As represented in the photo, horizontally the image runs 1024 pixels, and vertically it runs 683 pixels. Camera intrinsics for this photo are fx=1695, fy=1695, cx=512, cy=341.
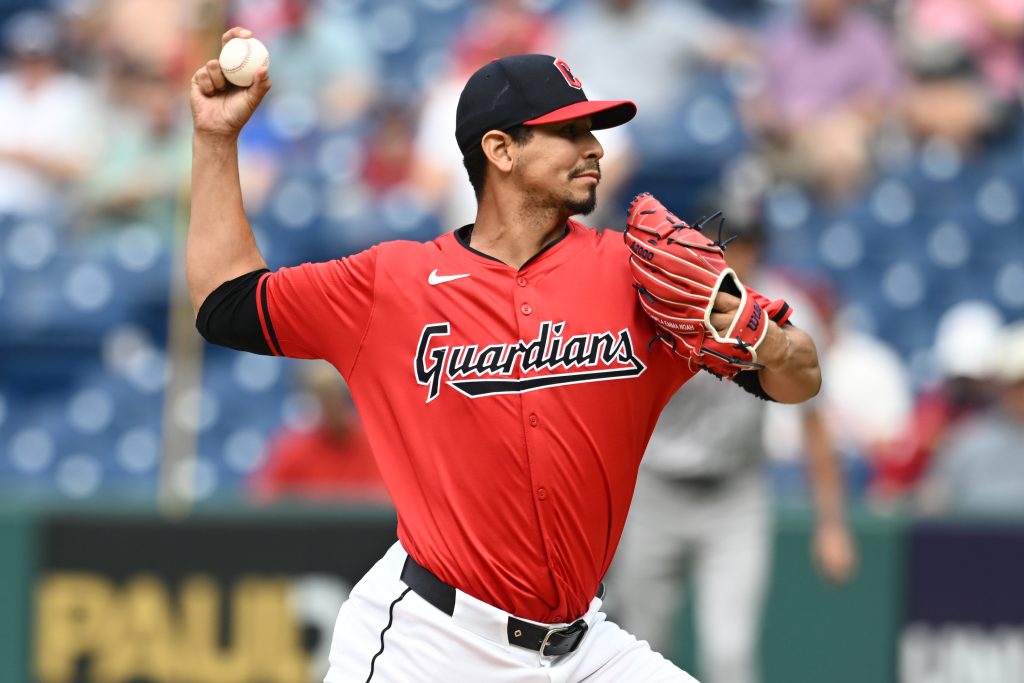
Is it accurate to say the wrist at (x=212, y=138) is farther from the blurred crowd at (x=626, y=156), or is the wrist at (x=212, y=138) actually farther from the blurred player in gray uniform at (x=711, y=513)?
the blurred crowd at (x=626, y=156)

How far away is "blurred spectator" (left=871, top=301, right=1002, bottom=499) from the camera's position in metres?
8.68

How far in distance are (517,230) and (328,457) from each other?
4.41 metres

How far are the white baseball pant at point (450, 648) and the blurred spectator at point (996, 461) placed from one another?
4255 mm

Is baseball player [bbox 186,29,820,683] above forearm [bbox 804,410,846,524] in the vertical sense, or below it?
above

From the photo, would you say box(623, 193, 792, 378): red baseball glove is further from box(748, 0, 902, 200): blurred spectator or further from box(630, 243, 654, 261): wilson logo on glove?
box(748, 0, 902, 200): blurred spectator

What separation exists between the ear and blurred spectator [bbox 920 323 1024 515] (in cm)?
447

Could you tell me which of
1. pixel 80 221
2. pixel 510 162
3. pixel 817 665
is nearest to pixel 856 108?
pixel 817 665

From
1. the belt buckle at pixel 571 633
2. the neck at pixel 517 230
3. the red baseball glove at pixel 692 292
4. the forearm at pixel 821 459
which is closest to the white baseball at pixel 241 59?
the neck at pixel 517 230

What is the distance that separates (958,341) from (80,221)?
530 centimetres

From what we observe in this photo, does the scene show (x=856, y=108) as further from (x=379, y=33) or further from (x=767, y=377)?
(x=767, y=377)

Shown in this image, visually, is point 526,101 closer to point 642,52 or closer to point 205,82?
point 205,82

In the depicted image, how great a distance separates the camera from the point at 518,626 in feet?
12.6

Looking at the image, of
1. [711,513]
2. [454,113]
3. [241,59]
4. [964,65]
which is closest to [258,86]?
[241,59]

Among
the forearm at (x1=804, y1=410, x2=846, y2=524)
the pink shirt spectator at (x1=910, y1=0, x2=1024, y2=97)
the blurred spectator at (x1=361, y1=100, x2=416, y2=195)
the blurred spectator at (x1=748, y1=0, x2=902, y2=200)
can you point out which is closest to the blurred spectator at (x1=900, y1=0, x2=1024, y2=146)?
the pink shirt spectator at (x1=910, y1=0, x2=1024, y2=97)
